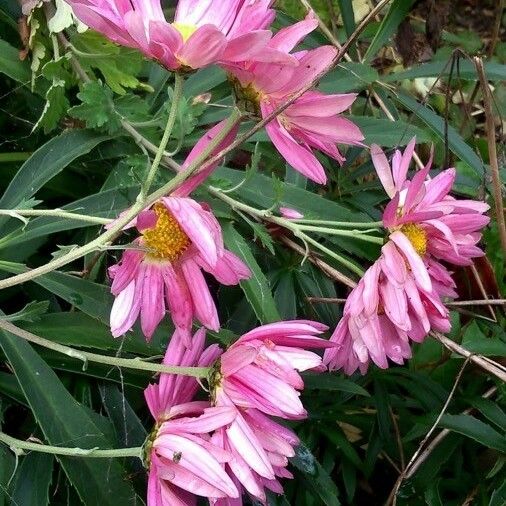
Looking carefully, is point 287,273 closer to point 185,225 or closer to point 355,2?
point 185,225

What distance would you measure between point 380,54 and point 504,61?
1.00ft

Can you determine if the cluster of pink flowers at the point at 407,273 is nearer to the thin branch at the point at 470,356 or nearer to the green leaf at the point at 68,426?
the thin branch at the point at 470,356

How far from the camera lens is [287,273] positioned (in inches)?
36.3

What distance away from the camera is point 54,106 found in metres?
0.80

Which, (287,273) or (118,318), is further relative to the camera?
(287,273)

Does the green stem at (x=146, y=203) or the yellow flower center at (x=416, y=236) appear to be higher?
the green stem at (x=146, y=203)

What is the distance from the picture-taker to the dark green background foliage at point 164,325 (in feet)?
2.53

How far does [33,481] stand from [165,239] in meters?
0.33

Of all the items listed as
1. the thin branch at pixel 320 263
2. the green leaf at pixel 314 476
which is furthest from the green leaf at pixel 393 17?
the green leaf at pixel 314 476

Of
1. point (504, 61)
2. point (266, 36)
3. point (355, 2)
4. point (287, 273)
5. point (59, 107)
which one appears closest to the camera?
point (266, 36)

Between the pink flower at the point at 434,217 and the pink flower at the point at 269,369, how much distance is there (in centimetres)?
15

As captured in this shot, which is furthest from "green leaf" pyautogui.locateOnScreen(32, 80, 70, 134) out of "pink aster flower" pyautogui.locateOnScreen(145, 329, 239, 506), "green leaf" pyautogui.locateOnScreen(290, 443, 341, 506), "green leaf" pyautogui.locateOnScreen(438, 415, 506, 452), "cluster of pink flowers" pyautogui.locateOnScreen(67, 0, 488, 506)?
"green leaf" pyautogui.locateOnScreen(438, 415, 506, 452)

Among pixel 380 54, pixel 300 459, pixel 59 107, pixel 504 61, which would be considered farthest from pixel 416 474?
pixel 504 61

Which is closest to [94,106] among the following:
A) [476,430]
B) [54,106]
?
[54,106]
